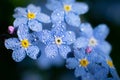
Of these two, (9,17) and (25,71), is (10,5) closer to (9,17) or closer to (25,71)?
(9,17)

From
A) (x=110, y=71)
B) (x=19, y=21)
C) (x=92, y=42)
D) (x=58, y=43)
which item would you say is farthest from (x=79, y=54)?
(x=19, y=21)

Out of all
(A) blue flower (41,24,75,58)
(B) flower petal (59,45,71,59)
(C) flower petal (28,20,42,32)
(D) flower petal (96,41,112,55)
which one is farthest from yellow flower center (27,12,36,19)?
(D) flower petal (96,41,112,55)

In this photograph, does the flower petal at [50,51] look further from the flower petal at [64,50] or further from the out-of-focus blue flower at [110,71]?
the out-of-focus blue flower at [110,71]

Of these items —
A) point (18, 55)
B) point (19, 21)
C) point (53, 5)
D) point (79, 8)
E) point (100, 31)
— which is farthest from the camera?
point (100, 31)

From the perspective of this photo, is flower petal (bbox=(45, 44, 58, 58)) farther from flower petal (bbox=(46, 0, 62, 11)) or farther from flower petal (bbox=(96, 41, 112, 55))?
flower petal (bbox=(96, 41, 112, 55))

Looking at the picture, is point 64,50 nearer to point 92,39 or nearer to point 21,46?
point 21,46

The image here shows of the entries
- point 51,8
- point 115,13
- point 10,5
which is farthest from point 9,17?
point 115,13

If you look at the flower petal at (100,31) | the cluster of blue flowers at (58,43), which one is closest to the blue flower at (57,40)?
the cluster of blue flowers at (58,43)
